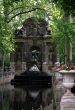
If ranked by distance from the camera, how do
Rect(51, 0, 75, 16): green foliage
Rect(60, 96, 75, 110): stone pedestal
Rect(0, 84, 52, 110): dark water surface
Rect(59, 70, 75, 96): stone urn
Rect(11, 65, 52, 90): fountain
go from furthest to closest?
1. Rect(11, 65, 52, 90): fountain
2. Rect(0, 84, 52, 110): dark water surface
3. Rect(59, 70, 75, 96): stone urn
4. Rect(60, 96, 75, 110): stone pedestal
5. Rect(51, 0, 75, 16): green foliage

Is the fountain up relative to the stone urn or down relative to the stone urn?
down

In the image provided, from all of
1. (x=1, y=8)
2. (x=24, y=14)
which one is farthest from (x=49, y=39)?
(x=1, y=8)

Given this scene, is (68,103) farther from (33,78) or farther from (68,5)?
(33,78)

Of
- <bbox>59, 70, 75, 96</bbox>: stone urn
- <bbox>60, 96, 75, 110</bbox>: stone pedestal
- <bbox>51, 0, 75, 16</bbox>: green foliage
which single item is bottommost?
<bbox>60, 96, 75, 110</bbox>: stone pedestal

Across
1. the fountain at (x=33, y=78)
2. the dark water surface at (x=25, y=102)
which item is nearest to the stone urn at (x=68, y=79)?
the dark water surface at (x=25, y=102)

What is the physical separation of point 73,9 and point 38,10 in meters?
31.8

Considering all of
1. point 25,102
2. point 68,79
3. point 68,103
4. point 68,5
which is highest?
point 68,5

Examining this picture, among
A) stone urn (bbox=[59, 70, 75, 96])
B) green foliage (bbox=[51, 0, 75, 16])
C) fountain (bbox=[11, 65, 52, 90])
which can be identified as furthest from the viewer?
fountain (bbox=[11, 65, 52, 90])

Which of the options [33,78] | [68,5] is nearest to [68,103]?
[68,5]

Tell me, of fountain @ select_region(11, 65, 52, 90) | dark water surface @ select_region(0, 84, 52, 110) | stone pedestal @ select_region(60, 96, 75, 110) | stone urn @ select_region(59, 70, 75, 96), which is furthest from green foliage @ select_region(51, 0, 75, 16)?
fountain @ select_region(11, 65, 52, 90)

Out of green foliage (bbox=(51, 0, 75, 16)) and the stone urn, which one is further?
the stone urn

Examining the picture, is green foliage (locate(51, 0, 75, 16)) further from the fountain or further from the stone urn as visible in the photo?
the fountain

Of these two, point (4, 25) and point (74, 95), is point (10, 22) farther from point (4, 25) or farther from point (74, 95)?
point (74, 95)

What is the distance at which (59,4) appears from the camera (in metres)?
14.2
